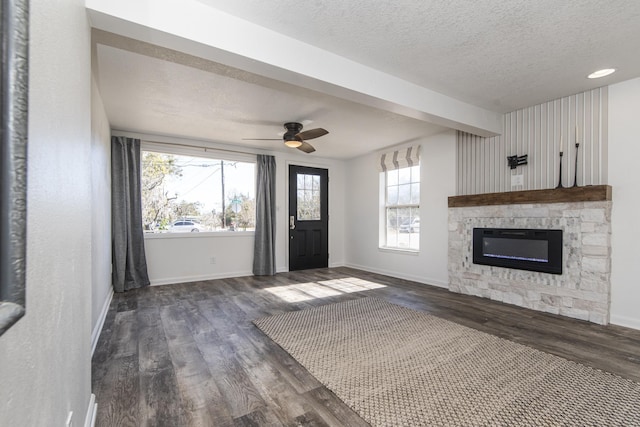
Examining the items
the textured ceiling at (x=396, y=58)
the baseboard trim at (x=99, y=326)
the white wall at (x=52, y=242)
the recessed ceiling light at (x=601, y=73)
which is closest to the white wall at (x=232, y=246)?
the baseboard trim at (x=99, y=326)

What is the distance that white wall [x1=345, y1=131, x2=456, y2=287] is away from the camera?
4734mm

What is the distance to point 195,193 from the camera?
5.28m

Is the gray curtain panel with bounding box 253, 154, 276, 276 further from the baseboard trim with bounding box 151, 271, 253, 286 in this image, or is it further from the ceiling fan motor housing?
the ceiling fan motor housing

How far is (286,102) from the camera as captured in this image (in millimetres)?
3469

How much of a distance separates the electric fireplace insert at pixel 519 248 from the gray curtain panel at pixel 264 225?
11.3 feet

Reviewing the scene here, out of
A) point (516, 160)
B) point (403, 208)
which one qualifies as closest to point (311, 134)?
point (403, 208)

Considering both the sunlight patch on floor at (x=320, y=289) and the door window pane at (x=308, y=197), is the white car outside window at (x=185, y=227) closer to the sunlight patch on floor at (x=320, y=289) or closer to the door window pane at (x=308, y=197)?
the sunlight patch on floor at (x=320, y=289)

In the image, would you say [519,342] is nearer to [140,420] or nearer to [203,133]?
[140,420]

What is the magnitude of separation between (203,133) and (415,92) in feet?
10.7

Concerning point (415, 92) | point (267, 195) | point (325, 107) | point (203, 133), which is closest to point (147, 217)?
point (203, 133)

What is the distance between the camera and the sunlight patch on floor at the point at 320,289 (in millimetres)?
4223

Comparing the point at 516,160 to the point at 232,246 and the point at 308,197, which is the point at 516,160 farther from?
the point at 232,246

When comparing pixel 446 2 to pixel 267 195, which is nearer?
pixel 446 2

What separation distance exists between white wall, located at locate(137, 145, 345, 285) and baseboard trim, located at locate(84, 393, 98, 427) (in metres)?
3.38
